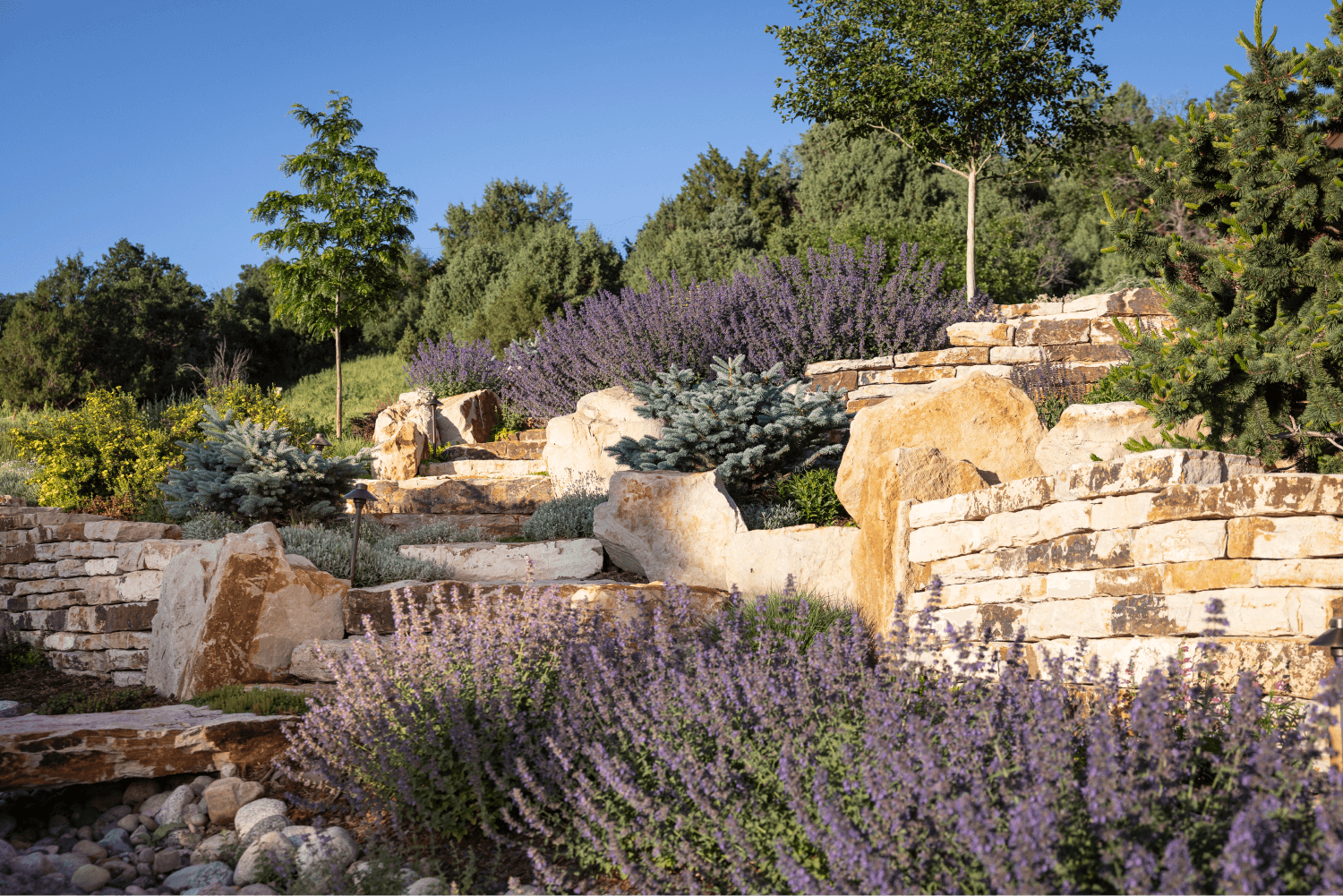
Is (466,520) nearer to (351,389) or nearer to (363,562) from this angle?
(363,562)

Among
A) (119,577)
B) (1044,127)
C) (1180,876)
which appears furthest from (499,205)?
(1180,876)

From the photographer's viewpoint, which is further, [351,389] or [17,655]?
[351,389]

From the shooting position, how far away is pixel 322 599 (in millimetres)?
4230

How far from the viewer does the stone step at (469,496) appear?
21.5ft

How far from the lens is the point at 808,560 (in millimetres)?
4180

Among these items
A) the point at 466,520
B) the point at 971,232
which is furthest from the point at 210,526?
the point at 971,232

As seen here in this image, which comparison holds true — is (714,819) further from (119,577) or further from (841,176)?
(841,176)

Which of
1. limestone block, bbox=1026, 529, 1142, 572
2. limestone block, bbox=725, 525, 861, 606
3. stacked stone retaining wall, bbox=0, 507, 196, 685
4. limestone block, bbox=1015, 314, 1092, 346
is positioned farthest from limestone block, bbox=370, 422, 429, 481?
limestone block, bbox=1026, 529, 1142, 572

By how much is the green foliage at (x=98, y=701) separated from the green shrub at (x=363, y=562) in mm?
1021

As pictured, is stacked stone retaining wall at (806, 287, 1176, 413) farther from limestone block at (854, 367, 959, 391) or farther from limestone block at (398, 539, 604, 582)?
limestone block at (398, 539, 604, 582)

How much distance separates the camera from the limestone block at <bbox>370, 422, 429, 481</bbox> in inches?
311

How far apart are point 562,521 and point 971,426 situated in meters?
2.54

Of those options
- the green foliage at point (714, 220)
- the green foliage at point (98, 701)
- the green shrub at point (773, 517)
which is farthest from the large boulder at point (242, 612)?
the green foliage at point (714, 220)

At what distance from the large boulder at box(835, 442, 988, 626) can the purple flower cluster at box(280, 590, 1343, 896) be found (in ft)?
2.63
